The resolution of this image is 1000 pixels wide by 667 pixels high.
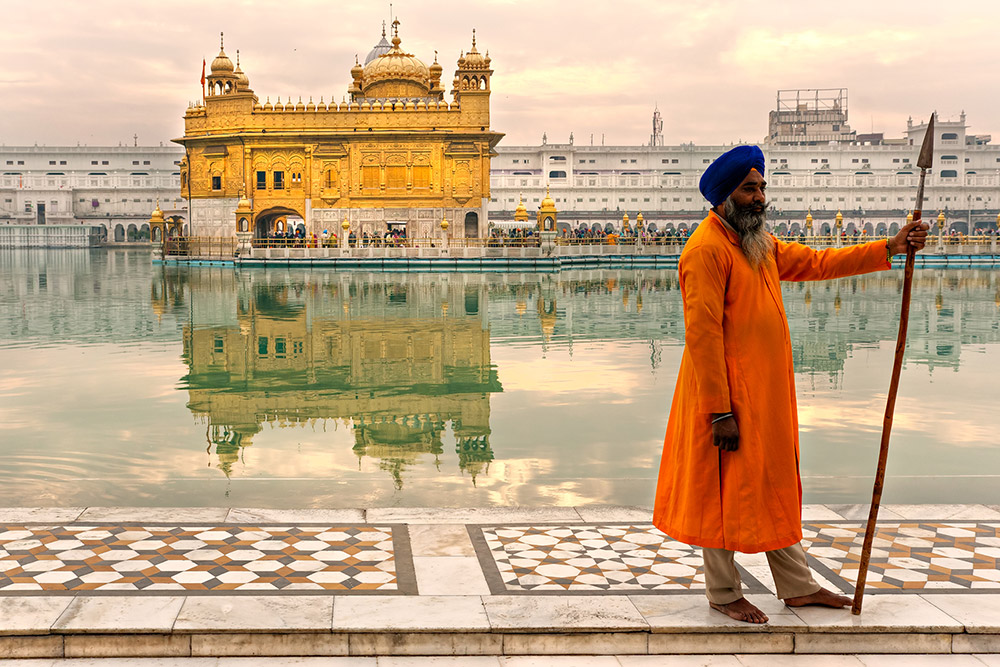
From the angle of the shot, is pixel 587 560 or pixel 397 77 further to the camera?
pixel 397 77

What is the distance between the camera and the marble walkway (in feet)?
10.5

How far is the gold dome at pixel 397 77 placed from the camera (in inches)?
1756

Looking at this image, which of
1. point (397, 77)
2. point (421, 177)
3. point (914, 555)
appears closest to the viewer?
point (914, 555)

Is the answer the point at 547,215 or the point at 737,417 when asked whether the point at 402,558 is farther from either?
the point at 547,215

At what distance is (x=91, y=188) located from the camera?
267ft

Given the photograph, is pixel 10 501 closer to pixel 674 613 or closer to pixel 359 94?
pixel 674 613

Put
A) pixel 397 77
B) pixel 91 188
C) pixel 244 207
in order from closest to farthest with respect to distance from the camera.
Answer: pixel 244 207 < pixel 397 77 < pixel 91 188

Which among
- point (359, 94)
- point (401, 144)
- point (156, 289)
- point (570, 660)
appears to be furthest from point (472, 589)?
point (359, 94)

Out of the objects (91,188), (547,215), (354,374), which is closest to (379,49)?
(547,215)

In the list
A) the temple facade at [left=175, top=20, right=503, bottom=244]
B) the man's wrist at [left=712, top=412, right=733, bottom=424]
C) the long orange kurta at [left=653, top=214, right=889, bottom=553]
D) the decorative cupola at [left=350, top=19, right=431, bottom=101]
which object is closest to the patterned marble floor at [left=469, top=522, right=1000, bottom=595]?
the long orange kurta at [left=653, top=214, right=889, bottom=553]

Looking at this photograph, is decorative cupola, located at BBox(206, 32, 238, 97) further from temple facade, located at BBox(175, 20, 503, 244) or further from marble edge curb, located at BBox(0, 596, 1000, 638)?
marble edge curb, located at BBox(0, 596, 1000, 638)

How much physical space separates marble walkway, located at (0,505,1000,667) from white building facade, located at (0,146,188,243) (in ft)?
258

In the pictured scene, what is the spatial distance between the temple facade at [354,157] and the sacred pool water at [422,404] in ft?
79.3

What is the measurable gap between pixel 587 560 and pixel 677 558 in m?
0.38
